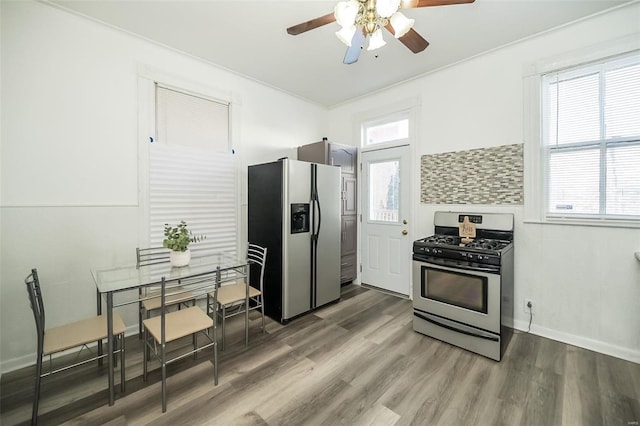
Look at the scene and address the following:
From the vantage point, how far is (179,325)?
1.95m

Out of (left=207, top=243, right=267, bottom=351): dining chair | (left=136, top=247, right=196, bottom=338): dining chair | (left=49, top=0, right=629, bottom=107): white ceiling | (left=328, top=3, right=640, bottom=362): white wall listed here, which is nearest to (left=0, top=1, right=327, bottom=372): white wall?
(left=136, top=247, right=196, bottom=338): dining chair

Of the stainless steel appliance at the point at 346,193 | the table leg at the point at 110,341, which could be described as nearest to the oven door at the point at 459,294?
the stainless steel appliance at the point at 346,193

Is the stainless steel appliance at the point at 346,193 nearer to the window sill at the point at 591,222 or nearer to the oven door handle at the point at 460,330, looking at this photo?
the oven door handle at the point at 460,330

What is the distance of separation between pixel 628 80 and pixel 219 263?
397 cm

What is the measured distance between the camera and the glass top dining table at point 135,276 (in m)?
1.76

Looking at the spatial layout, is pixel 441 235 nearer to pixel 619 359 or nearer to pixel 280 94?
pixel 619 359

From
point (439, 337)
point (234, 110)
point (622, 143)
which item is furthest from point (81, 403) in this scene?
point (622, 143)

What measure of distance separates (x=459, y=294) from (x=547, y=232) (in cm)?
114

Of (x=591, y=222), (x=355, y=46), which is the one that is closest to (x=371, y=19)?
(x=355, y=46)

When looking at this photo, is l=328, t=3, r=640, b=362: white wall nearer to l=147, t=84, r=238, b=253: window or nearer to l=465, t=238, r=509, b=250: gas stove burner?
l=465, t=238, r=509, b=250: gas stove burner

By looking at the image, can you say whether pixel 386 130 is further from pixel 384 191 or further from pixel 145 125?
pixel 145 125

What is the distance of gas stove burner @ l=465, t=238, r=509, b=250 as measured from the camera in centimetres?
245

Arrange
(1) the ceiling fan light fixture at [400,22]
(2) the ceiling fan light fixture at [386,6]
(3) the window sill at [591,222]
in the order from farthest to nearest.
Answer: (3) the window sill at [591,222] < (1) the ceiling fan light fixture at [400,22] < (2) the ceiling fan light fixture at [386,6]

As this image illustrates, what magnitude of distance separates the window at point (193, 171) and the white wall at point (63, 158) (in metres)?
0.21
